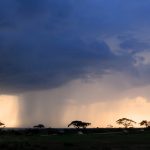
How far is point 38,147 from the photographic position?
58.1m

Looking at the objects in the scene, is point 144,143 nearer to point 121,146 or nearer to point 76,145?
point 121,146

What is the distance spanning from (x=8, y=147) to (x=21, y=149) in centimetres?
179

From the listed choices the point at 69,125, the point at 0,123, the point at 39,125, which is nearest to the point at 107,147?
the point at 0,123

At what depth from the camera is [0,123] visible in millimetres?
132750

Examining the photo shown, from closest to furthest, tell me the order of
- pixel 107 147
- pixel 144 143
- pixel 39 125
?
pixel 107 147 → pixel 144 143 → pixel 39 125

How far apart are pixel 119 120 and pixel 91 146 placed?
108 meters

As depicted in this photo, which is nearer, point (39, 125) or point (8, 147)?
point (8, 147)

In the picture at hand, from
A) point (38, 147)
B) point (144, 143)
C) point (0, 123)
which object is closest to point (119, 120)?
point (0, 123)

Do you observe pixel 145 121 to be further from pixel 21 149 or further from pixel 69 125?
pixel 21 149

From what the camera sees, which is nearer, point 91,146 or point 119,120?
point 91,146

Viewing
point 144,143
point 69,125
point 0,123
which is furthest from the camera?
point 69,125

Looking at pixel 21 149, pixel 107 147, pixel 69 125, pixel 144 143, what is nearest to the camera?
pixel 21 149

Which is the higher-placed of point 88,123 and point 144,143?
point 88,123

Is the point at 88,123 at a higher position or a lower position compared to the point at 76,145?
higher
